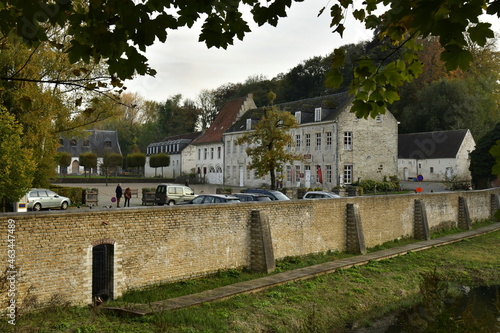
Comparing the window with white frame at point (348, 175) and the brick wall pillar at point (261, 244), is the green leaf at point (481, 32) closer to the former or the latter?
the brick wall pillar at point (261, 244)

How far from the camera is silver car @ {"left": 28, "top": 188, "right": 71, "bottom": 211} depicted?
25.2 m

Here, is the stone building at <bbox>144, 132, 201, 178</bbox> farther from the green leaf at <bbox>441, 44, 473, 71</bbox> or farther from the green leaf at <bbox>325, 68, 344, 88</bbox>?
the green leaf at <bbox>441, 44, 473, 71</bbox>

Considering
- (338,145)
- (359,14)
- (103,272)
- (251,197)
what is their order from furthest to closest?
(338,145)
(251,197)
(103,272)
(359,14)

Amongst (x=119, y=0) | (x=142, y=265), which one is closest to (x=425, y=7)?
(x=119, y=0)

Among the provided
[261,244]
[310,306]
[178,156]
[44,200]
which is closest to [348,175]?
[44,200]

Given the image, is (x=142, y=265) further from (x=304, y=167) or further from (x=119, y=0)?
(x=304, y=167)

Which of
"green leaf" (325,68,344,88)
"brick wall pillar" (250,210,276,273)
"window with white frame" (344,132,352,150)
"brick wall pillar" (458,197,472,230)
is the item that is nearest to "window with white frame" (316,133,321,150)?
"window with white frame" (344,132,352,150)

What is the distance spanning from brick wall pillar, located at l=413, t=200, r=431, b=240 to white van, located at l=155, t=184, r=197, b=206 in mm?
12935

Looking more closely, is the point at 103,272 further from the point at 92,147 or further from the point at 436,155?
the point at 92,147

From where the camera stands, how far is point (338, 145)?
4053cm

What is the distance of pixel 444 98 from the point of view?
51500mm

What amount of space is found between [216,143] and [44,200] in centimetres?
3114

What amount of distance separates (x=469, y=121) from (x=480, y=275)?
36.5m

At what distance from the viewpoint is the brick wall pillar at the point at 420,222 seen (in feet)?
84.8
